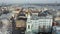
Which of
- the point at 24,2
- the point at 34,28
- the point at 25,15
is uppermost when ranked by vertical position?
the point at 24,2

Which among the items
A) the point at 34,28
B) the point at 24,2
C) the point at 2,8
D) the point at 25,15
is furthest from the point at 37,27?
the point at 2,8

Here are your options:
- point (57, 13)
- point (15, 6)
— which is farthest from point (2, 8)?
point (57, 13)

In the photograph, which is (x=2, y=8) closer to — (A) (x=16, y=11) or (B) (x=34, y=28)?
(A) (x=16, y=11)

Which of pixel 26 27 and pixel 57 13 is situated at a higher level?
pixel 57 13

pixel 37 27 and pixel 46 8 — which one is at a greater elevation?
pixel 46 8

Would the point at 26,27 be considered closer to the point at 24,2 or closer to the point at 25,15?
the point at 25,15

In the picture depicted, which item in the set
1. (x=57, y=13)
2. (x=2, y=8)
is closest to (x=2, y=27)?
(x=2, y=8)
